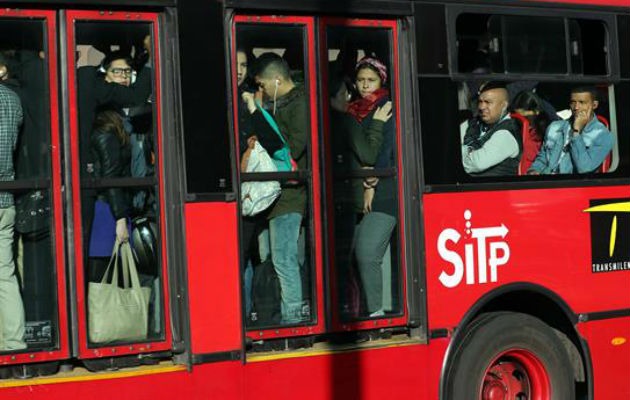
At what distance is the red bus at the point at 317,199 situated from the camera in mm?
5949

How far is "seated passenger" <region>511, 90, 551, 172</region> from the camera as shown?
7480mm

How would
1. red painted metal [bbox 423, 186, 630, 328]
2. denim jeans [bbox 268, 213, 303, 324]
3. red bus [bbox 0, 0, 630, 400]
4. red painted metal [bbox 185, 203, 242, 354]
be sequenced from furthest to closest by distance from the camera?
1. red painted metal [bbox 423, 186, 630, 328]
2. denim jeans [bbox 268, 213, 303, 324]
3. red painted metal [bbox 185, 203, 242, 354]
4. red bus [bbox 0, 0, 630, 400]

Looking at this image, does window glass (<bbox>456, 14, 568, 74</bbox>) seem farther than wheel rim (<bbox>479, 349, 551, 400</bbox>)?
No

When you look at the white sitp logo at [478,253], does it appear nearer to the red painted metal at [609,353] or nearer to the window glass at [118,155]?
the red painted metal at [609,353]

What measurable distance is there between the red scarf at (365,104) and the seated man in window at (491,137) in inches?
24.1

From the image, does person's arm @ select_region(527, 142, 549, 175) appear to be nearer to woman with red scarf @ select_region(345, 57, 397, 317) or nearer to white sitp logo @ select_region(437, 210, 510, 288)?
white sitp logo @ select_region(437, 210, 510, 288)

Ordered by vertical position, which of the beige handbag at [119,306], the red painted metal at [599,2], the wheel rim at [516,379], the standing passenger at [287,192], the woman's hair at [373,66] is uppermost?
the red painted metal at [599,2]

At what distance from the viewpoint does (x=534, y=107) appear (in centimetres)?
754

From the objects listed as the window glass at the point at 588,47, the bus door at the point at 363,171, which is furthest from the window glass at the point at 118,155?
the window glass at the point at 588,47

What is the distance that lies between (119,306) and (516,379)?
2.94 m

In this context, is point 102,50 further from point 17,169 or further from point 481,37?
point 481,37

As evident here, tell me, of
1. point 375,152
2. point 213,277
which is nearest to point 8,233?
point 213,277

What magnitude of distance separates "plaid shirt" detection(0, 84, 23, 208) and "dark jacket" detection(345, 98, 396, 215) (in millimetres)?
2003

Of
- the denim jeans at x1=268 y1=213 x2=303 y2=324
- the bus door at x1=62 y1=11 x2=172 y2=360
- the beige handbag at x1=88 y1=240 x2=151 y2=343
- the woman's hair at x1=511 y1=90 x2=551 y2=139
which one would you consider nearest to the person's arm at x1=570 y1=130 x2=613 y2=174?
the woman's hair at x1=511 y1=90 x2=551 y2=139
